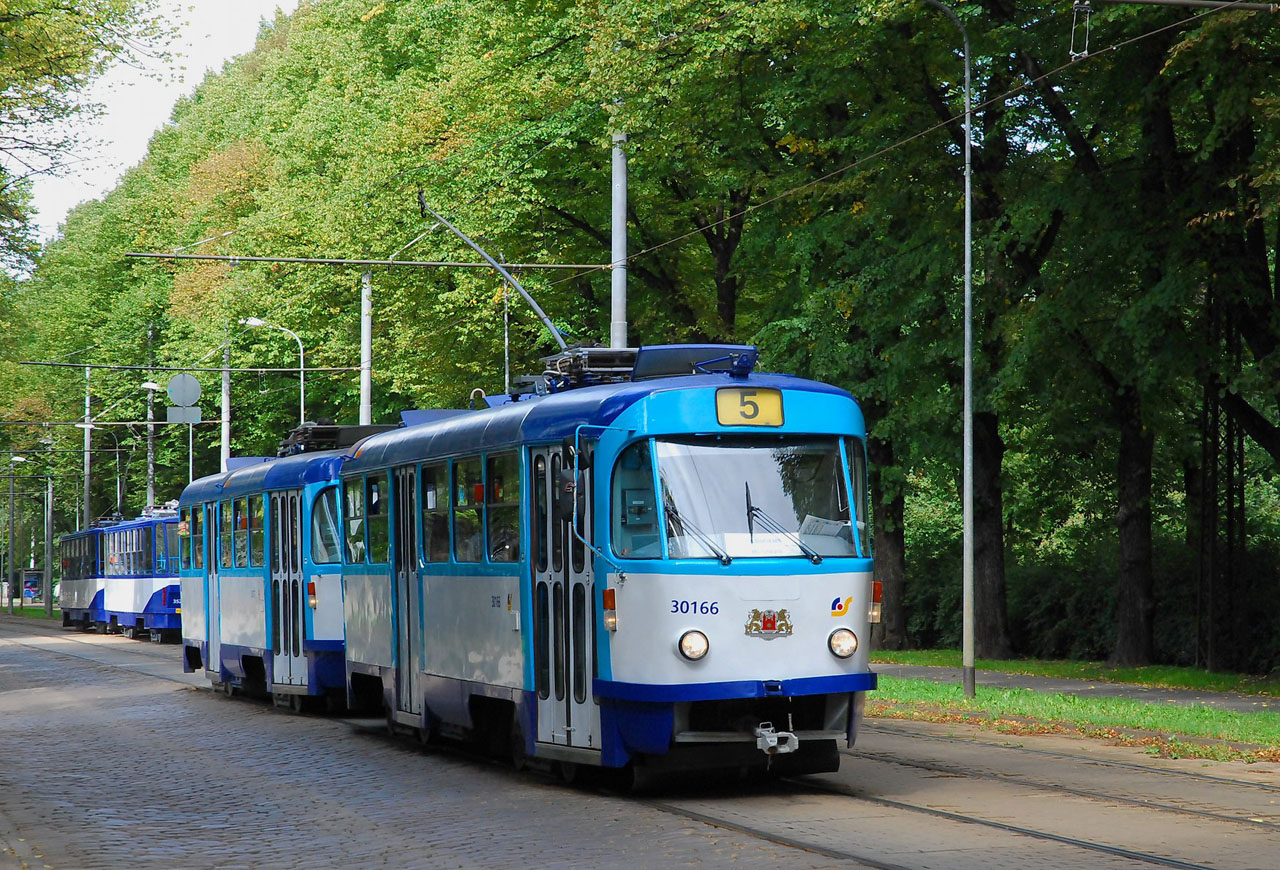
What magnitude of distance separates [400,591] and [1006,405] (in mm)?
13010

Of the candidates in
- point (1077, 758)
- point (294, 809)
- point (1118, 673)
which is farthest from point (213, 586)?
point (1077, 758)

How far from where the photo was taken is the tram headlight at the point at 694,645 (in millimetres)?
12000

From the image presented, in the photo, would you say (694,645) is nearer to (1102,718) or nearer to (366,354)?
(1102,718)

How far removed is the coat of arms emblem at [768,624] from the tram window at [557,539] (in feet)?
5.75

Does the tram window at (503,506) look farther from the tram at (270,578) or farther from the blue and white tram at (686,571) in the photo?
the tram at (270,578)

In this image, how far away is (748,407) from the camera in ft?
41.5

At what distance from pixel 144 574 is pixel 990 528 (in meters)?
25.8

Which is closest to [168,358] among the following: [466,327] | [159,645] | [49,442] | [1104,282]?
[49,442]

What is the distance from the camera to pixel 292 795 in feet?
44.1

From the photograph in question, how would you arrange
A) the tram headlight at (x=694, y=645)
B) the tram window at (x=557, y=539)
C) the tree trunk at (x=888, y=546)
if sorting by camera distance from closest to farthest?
the tram headlight at (x=694, y=645) < the tram window at (x=557, y=539) < the tree trunk at (x=888, y=546)

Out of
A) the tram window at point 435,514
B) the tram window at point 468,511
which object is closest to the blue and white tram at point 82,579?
the tram window at point 435,514

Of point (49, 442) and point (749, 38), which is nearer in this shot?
point (749, 38)

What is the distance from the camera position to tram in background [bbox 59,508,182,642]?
152 ft

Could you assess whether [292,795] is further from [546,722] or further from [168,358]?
[168,358]
